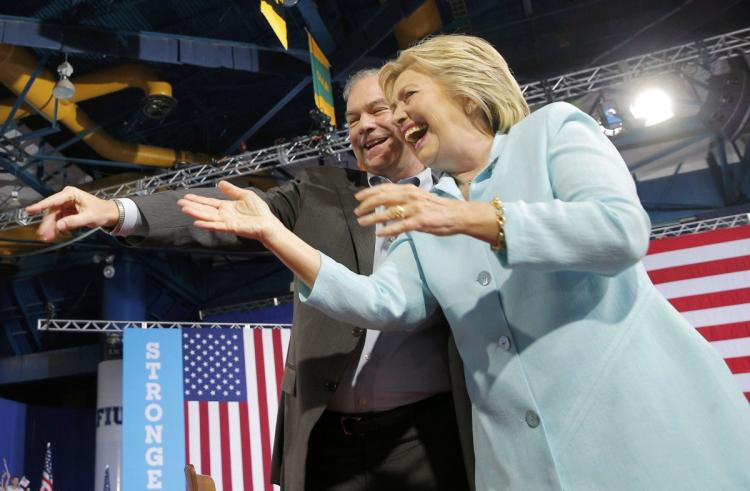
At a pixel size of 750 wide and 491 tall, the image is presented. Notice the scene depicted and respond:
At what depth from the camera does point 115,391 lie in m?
9.36

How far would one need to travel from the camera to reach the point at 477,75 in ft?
3.72

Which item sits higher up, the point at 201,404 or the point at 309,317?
the point at 201,404

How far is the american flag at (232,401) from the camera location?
550 cm

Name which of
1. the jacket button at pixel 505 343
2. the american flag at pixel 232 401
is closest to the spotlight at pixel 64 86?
the american flag at pixel 232 401

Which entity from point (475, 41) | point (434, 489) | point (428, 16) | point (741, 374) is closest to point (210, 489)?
point (434, 489)

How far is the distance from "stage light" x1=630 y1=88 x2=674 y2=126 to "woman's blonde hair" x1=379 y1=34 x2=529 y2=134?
20.9ft

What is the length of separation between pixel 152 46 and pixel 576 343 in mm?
6390

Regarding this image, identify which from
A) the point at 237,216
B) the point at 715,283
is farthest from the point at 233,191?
the point at 715,283

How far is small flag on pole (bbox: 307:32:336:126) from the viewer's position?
5.61 metres

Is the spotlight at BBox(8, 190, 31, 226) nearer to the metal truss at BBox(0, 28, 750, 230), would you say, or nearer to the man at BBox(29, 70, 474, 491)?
the metal truss at BBox(0, 28, 750, 230)

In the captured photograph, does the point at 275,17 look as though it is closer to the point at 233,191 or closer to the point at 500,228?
the point at 233,191

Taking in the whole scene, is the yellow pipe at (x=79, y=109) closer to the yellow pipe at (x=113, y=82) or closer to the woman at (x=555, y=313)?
the yellow pipe at (x=113, y=82)

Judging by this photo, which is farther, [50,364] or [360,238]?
[50,364]

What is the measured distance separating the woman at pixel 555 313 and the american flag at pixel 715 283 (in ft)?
14.1
